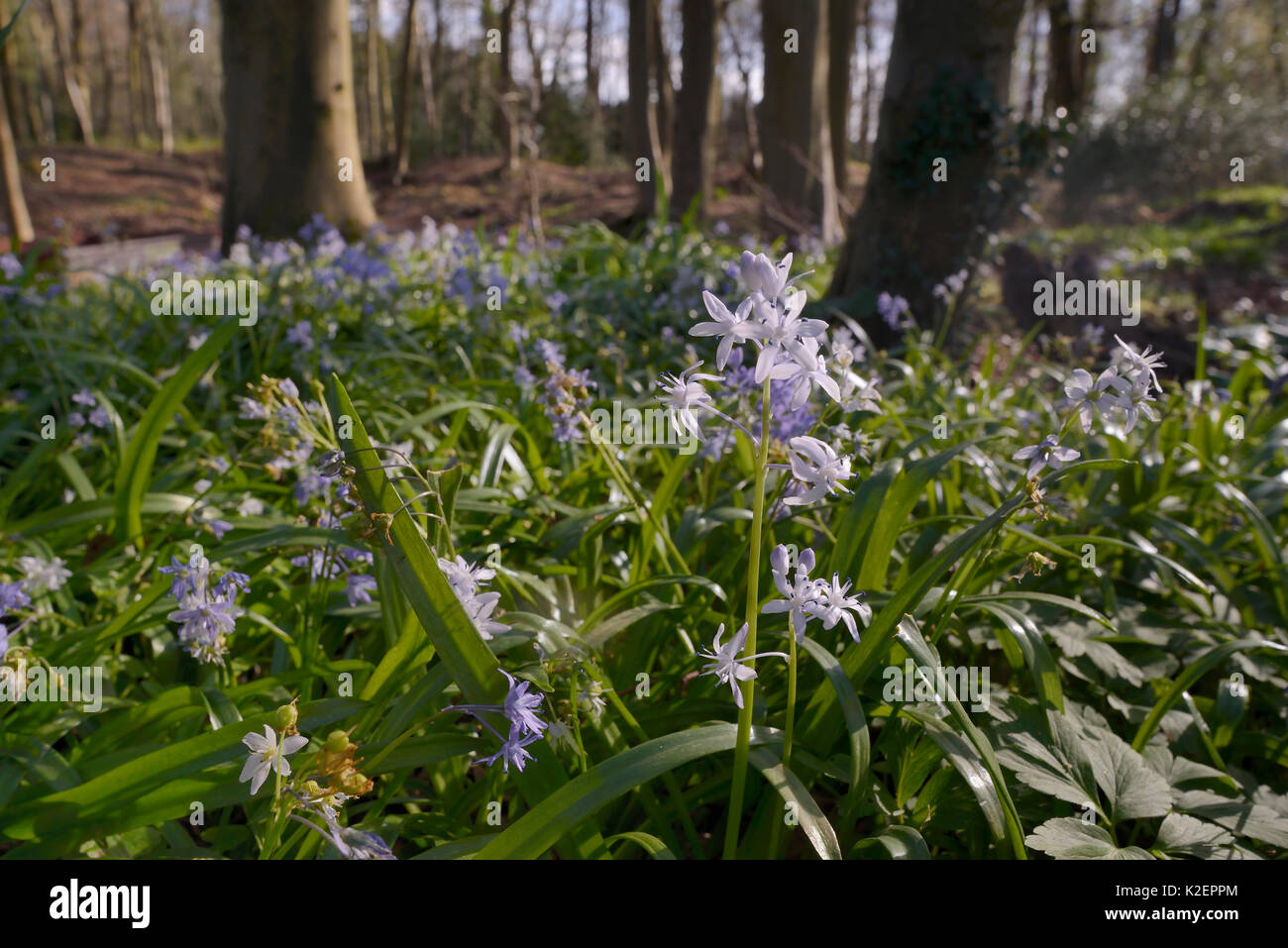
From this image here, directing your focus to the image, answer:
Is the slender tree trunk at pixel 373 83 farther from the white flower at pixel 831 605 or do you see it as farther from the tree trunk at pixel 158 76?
the white flower at pixel 831 605

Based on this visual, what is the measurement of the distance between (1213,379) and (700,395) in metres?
5.39

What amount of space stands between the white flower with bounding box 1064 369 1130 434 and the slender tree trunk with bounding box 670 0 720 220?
27.6 feet

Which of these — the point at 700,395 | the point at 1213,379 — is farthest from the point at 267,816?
the point at 1213,379

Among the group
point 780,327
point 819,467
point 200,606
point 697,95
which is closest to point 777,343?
point 780,327

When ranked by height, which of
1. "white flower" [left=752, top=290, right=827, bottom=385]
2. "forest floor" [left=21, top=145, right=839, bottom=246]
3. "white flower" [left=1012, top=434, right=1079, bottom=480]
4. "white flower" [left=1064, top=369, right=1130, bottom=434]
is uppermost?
"forest floor" [left=21, top=145, right=839, bottom=246]

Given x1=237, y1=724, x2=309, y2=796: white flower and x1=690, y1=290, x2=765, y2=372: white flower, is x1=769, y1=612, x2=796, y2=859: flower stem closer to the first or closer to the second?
x1=690, y1=290, x2=765, y2=372: white flower

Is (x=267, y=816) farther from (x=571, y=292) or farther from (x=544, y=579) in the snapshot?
(x=571, y=292)

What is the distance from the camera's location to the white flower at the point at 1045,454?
1432 mm

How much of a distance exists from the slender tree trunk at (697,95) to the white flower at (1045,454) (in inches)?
331

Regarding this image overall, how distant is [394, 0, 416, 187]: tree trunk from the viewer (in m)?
17.0

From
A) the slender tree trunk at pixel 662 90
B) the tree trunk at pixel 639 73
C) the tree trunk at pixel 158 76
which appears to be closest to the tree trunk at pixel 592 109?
the slender tree trunk at pixel 662 90

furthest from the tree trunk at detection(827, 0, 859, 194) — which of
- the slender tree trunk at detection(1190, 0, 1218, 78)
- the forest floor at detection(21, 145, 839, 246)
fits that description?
the slender tree trunk at detection(1190, 0, 1218, 78)

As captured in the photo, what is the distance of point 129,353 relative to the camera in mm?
3670

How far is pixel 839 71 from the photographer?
36.1ft
